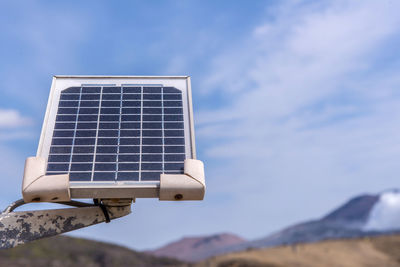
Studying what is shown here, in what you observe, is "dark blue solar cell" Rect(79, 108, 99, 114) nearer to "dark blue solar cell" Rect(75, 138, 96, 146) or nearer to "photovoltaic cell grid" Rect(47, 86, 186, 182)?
"photovoltaic cell grid" Rect(47, 86, 186, 182)

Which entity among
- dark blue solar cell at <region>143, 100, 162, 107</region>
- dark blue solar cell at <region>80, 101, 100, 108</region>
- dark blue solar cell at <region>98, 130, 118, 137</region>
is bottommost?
dark blue solar cell at <region>98, 130, 118, 137</region>

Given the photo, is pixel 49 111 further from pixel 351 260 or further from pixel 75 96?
pixel 351 260

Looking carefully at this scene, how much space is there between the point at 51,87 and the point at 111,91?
849 millimetres

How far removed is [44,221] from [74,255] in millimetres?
39033

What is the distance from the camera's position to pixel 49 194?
5344mm

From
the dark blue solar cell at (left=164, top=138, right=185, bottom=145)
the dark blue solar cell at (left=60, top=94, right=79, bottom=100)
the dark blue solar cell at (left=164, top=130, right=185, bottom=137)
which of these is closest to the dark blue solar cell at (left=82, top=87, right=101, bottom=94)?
the dark blue solar cell at (left=60, top=94, right=79, bottom=100)

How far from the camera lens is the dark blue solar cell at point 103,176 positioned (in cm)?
551

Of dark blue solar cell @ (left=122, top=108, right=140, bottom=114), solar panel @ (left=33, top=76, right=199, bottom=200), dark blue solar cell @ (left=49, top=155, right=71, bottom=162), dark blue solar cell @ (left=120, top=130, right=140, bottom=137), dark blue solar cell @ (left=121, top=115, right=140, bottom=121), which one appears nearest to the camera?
solar panel @ (left=33, top=76, right=199, bottom=200)

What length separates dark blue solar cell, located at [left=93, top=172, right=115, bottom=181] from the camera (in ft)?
18.1

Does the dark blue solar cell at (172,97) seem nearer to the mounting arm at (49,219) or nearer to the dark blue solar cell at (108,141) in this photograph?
the dark blue solar cell at (108,141)

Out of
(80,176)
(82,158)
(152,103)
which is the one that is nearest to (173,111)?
(152,103)

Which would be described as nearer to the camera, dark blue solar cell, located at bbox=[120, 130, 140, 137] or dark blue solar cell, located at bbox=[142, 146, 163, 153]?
dark blue solar cell, located at bbox=[142, 146, 163, 153]

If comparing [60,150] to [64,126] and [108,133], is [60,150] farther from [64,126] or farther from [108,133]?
[108,133]

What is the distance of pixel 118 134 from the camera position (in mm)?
6113
